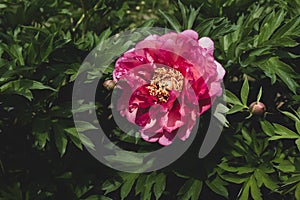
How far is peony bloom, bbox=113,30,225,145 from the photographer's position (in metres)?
1.64

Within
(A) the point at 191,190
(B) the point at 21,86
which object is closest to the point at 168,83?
(A) the point at 191,190

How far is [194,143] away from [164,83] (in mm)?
246

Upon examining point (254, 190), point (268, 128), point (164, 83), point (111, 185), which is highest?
point (164, 83)

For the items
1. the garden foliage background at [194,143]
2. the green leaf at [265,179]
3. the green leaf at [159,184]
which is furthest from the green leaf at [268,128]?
the green leaf at [159,184]

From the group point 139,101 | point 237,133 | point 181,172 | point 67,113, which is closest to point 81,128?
point 67,113

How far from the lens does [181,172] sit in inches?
71.3

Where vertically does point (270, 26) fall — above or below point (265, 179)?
above

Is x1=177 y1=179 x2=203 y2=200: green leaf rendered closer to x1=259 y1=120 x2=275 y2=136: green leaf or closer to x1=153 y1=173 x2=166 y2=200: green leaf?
x1=153 y1=173 x2=166 y2=200: green leaf

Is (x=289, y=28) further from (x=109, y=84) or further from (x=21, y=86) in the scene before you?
(x=21, y=86)

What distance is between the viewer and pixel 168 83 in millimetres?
1689

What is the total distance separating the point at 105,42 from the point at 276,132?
583 mm

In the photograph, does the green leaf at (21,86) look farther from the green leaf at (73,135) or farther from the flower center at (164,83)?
the flower center at (164,83)

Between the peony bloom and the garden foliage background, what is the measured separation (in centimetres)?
13

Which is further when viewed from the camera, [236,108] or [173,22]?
[173,22]
